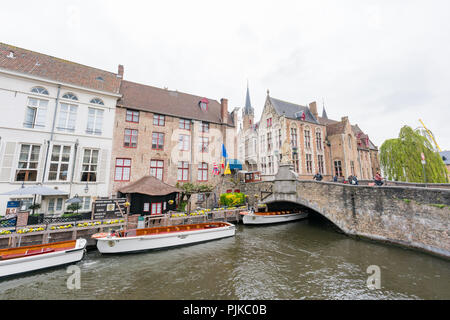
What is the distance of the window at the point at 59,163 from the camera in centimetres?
1279

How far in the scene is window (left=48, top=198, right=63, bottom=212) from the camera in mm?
12422

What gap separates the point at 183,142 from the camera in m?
18.4

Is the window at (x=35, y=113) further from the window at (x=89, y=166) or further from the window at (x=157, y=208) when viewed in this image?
the window at (x=157, y=208)

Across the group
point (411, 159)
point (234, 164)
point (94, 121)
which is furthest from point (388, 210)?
point (94, 121)

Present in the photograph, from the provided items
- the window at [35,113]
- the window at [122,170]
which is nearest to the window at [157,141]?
the window at [122,170]

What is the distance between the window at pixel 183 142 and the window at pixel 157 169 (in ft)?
8.12

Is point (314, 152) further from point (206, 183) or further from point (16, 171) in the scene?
point (16, 171)

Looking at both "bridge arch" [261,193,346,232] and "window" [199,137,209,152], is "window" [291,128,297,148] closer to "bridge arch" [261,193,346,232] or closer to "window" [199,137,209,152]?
"bridge arch" [261,193,346,232]

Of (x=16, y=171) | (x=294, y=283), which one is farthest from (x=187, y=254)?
(x=16, y=171)

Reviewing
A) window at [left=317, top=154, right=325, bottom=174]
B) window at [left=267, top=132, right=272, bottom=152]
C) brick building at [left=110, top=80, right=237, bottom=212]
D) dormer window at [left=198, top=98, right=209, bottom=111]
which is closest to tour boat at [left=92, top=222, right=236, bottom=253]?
Result: brick building at [left=110, top=80, right=237, bottom=212]

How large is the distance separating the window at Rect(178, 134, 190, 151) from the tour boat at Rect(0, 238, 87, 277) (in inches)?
453

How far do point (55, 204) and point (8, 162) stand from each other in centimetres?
388

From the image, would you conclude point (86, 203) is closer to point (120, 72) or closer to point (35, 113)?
point (35, 113)

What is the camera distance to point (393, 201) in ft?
30.7
